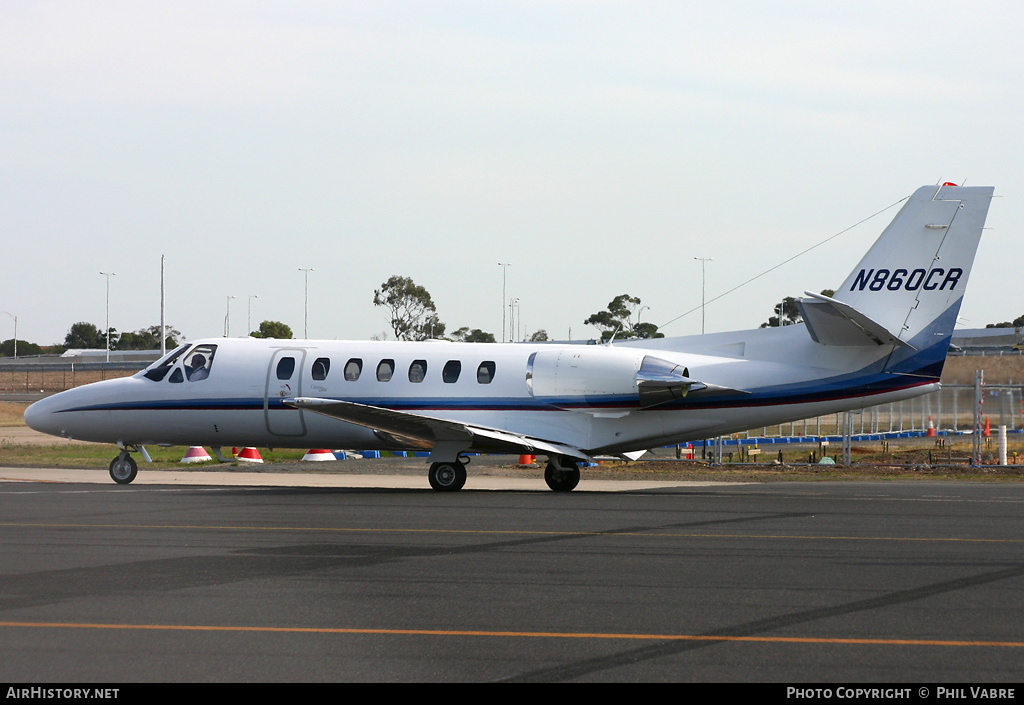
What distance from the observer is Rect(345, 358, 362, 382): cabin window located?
23109 millimetres

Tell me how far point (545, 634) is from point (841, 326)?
14221 millimetres

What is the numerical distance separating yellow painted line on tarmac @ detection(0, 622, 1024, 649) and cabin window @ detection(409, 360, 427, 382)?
47.9 ft

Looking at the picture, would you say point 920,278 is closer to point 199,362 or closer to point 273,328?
point 199,362

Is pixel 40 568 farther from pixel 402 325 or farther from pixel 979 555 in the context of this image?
pixel 402 325

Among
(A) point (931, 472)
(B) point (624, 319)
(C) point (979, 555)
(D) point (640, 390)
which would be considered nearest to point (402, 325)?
(B) point (624, 319)

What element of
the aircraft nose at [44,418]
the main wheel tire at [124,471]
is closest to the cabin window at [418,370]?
the main wheel tire at [124,471]

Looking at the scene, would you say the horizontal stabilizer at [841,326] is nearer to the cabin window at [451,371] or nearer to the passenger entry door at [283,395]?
the cabin window at [451,371]

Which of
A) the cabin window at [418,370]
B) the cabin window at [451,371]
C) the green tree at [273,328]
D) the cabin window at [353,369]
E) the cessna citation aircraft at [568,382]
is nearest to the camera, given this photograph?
the cessna citation aircraft at [568,382]

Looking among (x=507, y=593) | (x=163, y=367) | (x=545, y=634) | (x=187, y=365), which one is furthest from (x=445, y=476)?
(x=545, y=634)

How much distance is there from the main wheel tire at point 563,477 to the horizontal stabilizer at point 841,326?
5.35 m

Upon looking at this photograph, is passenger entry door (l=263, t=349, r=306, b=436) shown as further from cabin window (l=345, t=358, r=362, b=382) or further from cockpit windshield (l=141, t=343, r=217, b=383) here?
cockpit windshield (l=141, t=343, r=217, b=383)

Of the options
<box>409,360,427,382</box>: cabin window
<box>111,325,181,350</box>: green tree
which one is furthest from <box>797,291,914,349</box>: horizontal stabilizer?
<box>111,325,181,350</box>: green tree

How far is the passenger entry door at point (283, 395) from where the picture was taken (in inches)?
904

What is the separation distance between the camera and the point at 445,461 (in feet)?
72.5
